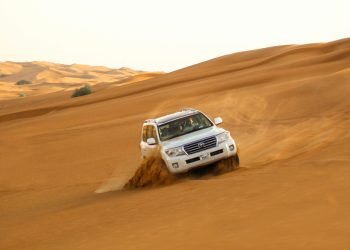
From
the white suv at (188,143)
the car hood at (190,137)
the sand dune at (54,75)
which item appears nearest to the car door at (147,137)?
the white suv at (188,143)

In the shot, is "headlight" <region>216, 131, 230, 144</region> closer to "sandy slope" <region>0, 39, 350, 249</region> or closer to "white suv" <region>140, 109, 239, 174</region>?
"white suv" <region>140, 109, 239, 174</region>

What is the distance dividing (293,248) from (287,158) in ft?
22.7

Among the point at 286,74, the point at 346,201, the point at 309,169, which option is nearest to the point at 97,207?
the point at 309,169

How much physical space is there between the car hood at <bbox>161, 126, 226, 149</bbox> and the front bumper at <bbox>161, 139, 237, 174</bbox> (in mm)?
263

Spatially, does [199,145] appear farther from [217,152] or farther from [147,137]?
[147,137]

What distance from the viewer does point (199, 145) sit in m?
11.8

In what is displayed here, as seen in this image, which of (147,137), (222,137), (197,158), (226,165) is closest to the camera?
(197,158)

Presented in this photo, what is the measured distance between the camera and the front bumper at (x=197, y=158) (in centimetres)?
1163

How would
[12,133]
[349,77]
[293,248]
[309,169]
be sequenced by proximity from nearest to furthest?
[293,248] < [309,169] < [349,77] < [12,133]

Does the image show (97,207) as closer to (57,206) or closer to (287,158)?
(57,206)

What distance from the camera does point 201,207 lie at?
839 centimetres

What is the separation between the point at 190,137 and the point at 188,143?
32cm

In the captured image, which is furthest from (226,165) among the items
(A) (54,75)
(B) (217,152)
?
(A) (54,75)

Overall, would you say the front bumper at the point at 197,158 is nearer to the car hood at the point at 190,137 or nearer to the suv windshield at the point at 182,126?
the car hood at the point at 190,137
